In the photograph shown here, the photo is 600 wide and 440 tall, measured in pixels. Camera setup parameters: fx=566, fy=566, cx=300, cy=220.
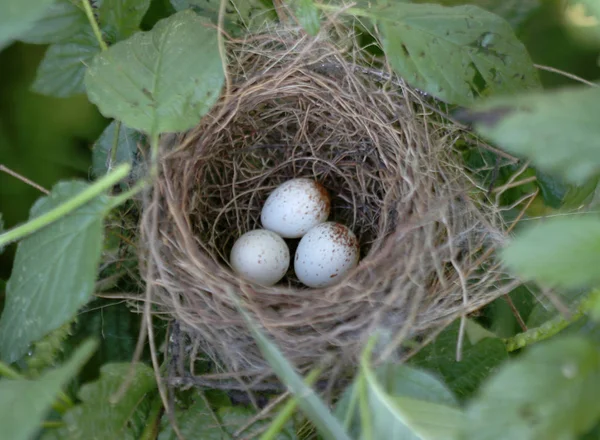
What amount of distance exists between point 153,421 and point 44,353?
0.17 meters

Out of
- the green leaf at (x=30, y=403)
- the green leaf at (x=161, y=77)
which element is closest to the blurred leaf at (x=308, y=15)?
the green leaf at (x=161, y=77)

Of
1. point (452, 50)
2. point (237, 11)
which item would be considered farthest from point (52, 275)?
point (452, 50)

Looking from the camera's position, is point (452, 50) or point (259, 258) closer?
point (452, 50)

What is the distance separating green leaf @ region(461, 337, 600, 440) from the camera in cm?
32

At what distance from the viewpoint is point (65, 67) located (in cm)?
88

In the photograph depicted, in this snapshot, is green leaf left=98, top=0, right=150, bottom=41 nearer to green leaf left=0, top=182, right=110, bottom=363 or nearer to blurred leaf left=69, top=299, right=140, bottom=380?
green leaf left=0, top=182, right=110, bottom=363

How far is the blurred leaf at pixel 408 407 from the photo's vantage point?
504mm

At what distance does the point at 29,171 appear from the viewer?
1022mm

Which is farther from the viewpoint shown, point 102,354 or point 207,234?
point 207,234

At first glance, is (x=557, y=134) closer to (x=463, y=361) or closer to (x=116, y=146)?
(x=463, y=361)

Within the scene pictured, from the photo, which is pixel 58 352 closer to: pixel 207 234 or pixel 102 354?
pixel 102 354

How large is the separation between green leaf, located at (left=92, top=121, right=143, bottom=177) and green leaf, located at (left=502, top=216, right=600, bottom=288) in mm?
645

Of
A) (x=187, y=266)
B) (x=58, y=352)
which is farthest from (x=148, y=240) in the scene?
(x=58, y=352)

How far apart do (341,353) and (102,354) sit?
0.37 meters
